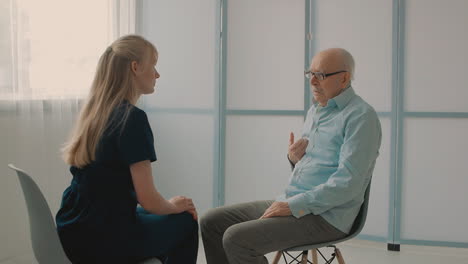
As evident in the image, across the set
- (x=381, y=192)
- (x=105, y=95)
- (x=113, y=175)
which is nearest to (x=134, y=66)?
(x=105, y=95)

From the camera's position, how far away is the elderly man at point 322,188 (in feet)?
7.26

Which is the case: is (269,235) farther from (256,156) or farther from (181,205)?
(256,156)

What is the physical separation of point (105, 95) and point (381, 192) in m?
2.45

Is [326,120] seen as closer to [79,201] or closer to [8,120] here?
[79,201]

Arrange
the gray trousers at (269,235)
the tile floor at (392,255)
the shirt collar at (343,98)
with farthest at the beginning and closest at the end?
Answer: the tile floor at (392,255) < the shirt collar at (343,98) < the gray trousers at (269,235)

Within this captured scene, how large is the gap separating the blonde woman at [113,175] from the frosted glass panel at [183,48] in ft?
6.63

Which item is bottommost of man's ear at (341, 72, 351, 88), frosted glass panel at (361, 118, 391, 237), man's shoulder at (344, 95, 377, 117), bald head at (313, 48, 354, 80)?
frosted glass panel at (361, 118, 391, 237)

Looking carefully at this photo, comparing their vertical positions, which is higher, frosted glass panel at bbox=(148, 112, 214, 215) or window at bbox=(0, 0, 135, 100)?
window at bbox=(0, 0, 135, 100)

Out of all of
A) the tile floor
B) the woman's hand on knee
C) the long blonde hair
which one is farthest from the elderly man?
the tile floor

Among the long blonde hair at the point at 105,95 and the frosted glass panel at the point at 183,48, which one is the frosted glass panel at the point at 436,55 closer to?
the frosted glass panel at the point at 183,48

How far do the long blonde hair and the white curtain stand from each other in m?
1.29

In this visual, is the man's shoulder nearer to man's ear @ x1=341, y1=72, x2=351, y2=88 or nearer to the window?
man's ear @ x1=341, y1=72, x2=351, y2=88

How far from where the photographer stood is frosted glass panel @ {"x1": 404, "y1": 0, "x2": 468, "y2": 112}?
142 inches

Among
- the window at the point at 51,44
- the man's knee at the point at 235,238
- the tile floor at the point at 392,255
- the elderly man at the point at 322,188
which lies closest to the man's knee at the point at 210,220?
the elderly man at the point at 322,188
